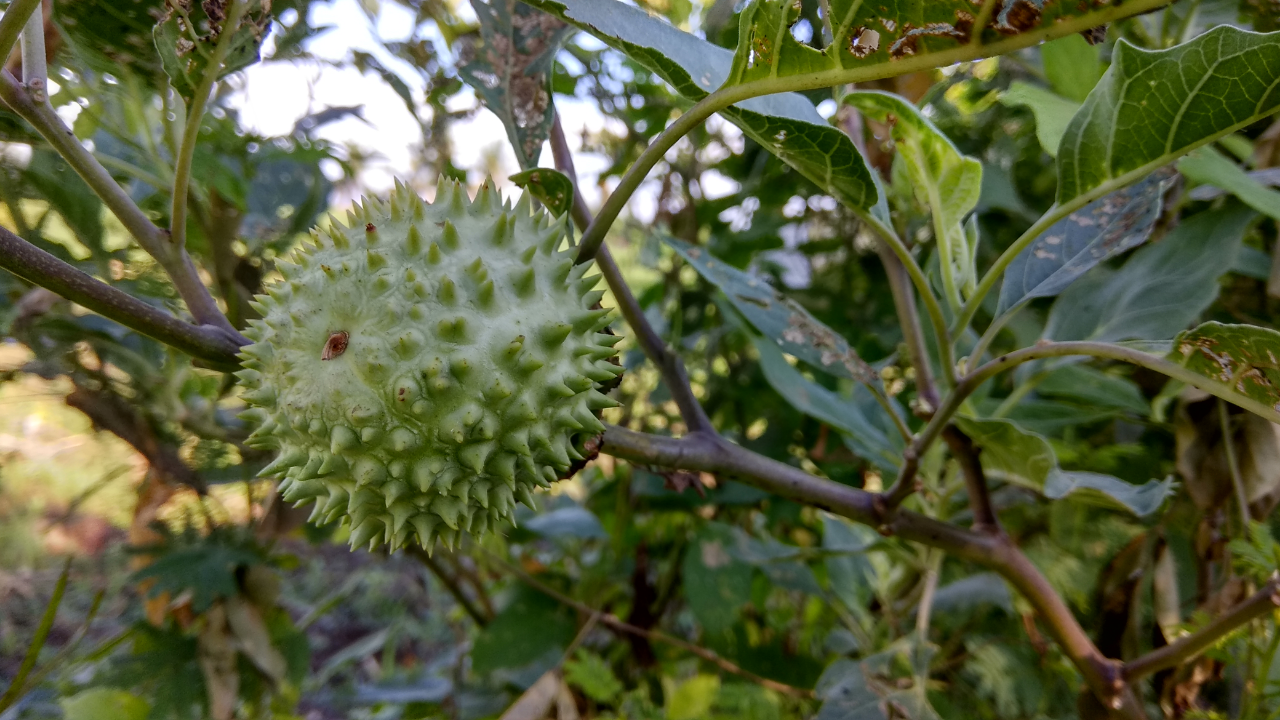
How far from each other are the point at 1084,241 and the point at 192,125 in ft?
3.28

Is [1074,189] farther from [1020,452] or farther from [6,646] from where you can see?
[6,646]

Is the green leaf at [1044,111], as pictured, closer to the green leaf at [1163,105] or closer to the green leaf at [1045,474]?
the green leaf at [1163,105]

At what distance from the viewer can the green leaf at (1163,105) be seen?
0.53 metres

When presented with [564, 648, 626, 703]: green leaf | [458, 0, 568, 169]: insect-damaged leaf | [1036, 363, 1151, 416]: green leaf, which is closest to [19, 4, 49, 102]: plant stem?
[458, 0, 568, 169]: insect-damaged leaf

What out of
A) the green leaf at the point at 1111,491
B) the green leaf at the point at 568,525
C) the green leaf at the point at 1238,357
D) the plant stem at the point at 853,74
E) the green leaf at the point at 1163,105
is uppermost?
the green leaf at the point at 1163,105

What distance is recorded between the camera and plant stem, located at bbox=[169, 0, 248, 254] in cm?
63

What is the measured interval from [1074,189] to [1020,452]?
0.95 feet

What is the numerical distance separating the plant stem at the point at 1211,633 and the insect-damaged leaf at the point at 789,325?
441mm

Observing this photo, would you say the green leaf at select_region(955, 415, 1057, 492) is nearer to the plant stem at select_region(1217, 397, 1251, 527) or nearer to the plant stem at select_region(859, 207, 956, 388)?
the plant stem at select_region(859, 207, 956, 388)

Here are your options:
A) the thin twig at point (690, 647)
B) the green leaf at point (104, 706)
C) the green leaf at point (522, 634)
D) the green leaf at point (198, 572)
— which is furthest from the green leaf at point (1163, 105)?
the green leaf at point (104, 706)

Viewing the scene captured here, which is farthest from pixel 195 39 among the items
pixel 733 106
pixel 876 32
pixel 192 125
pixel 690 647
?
pixel 690 647

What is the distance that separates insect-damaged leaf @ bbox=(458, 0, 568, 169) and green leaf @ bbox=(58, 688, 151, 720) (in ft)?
3.28

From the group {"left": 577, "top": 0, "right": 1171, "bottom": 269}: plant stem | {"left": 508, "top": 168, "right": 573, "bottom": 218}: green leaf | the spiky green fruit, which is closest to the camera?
{"left": 577, "top": 0, "right": 1171, "bottom": 269}: plant stem

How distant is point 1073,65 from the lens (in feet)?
3.24
